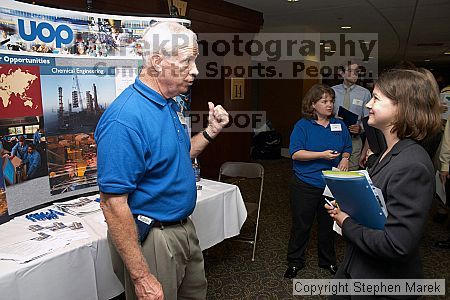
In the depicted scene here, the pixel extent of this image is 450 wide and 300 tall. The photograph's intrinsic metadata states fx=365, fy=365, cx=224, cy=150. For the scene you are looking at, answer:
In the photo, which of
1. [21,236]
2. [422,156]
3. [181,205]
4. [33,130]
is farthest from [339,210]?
[33,130]

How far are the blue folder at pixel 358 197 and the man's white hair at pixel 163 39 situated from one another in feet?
2.31

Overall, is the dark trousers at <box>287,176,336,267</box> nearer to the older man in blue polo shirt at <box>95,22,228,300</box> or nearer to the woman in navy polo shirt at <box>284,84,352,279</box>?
the woman in navy polo shirt at <box>284,84,352,279</box>

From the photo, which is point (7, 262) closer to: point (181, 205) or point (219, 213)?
point (181, 205)

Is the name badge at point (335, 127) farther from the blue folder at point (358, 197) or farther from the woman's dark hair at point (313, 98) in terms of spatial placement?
the blue folder at point (358, 197)

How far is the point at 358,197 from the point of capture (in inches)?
46.0

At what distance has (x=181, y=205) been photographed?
137 cm

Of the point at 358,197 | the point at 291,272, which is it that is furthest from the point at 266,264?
the point at 358,197

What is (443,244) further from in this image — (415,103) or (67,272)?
(67,272)

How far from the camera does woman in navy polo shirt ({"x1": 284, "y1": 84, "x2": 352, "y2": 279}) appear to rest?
2602 mm

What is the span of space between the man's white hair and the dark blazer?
837 millimetres

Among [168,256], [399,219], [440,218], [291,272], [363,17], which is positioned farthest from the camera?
[363,17]

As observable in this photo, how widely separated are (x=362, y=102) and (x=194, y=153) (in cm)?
232

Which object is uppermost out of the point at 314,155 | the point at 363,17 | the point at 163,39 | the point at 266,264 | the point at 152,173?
the point at 363,17

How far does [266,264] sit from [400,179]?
210 centimetres
